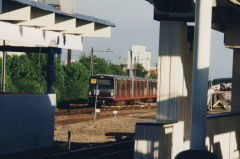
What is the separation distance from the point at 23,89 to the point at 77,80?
1235cm

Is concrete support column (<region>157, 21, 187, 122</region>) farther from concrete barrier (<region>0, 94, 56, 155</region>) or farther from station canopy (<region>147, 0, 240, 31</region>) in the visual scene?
concrete barrier (<region>0, 94, 56, 155</region>)

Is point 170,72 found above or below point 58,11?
below

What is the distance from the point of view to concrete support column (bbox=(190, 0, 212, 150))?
11.1 meters

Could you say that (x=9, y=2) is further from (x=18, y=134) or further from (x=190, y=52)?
(x=190, y=52)

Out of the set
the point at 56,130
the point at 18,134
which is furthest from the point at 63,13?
the point at 18,134

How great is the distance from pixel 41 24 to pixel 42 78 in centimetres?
2780

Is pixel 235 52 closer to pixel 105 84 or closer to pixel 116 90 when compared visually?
pixel 116 90

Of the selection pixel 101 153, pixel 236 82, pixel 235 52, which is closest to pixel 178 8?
pixel 235 52

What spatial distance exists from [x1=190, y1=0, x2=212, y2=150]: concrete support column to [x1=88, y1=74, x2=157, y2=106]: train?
38.6 m

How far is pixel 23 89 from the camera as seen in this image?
48938mm

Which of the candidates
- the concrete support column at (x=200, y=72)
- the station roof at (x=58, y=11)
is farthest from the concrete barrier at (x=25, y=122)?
the concrete support column at (x=200, y=72)

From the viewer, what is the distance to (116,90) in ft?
177

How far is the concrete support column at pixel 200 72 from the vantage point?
1108cm

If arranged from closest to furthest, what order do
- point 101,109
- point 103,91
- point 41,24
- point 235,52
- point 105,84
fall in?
point 235,52
point 41,24
point 101,109
point 103,91
point 105,84
